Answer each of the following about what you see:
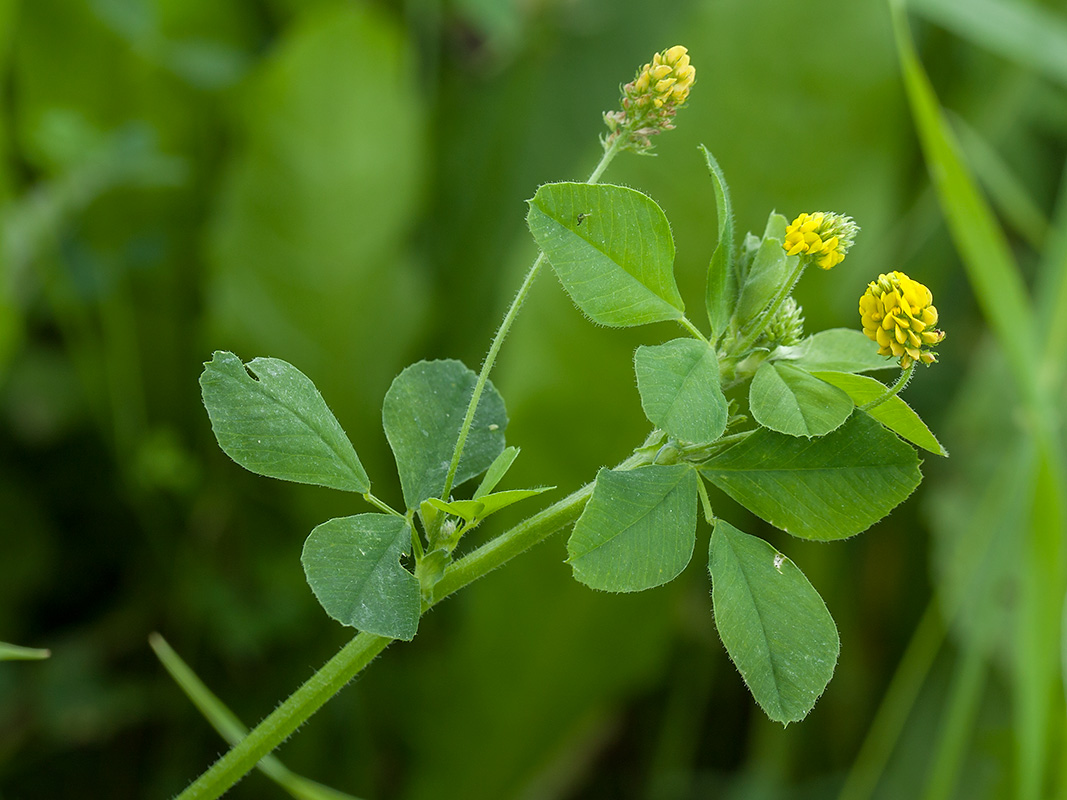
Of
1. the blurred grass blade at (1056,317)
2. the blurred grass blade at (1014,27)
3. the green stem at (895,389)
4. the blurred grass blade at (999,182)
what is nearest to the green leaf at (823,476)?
the green stem at (895,389)

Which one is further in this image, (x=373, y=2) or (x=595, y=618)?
(x=373, y=2)

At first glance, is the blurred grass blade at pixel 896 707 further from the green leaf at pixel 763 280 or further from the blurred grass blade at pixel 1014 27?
the green leaf at pixel 763 280

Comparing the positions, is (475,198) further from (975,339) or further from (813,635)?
(813,635)

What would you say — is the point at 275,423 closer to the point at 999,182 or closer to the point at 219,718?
the point at 219,718

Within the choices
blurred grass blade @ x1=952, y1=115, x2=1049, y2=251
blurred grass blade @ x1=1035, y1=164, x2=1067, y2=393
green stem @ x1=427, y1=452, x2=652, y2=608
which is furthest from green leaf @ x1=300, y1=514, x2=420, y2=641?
blurred grass blade @ x1=952, y1=115, x2=1049, y2=251

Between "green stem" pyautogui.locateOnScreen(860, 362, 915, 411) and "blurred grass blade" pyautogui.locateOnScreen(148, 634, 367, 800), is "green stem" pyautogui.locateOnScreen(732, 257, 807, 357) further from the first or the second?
"blurred grass blade" pyautogui.locateOnScreen(148, 634, 367, 800)

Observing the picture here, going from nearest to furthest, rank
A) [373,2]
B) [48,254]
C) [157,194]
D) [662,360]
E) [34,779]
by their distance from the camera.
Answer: [662,360]
[34,779]
[48,254]
[157,194]
[373,2]

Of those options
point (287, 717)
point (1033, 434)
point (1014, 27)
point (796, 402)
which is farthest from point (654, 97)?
point (1014, 27)

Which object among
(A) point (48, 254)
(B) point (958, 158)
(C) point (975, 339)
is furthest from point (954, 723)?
(A) point (48, 254)
